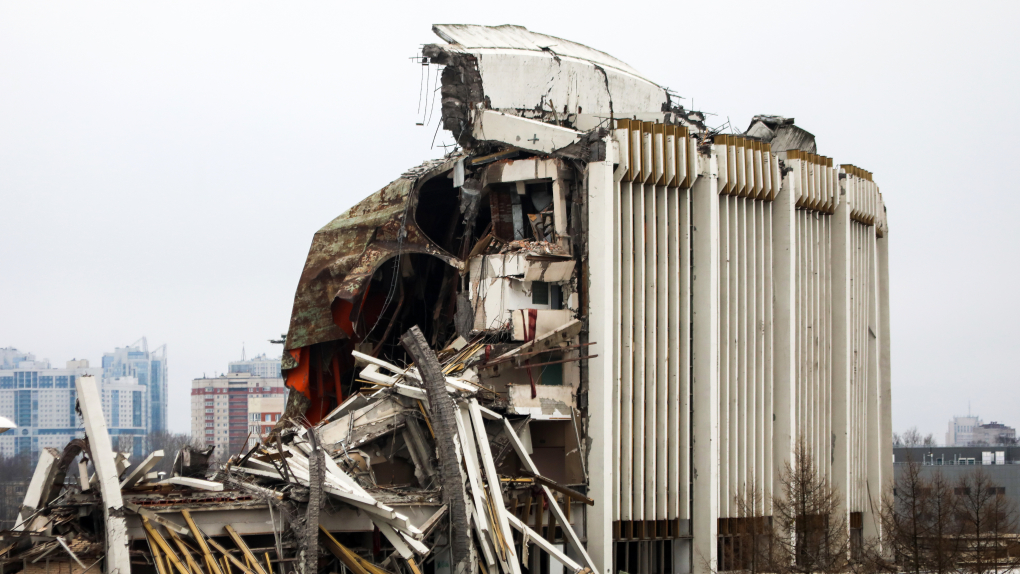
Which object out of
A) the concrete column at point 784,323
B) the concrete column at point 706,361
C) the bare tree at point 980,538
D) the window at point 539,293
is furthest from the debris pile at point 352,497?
the bare tree at point 980,538

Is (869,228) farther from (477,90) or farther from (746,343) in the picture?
(477,90)

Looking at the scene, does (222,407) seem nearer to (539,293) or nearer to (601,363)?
(539,293)

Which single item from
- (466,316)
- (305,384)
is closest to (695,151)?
(466,316)

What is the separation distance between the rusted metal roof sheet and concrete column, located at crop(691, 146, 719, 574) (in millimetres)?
7365

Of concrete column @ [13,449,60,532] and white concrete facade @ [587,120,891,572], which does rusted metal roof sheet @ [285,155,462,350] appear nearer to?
white concrete facade @ [587,120,891,572]

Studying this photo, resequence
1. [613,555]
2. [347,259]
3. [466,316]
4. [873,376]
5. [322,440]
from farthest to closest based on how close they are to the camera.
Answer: [873,376]
[347,259]
[466,316]
[613,555]
[322,440]

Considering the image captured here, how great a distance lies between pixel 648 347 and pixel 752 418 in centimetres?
433

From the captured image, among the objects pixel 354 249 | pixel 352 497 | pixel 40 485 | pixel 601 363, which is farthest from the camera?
pixel 354 249

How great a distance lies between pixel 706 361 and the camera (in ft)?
103

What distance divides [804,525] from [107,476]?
16.9m

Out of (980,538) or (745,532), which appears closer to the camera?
(745,532)

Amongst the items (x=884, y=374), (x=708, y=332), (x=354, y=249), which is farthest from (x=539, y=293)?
(x=884, y=374)

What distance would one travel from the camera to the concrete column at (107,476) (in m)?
20.1

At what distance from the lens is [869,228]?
4044cm
